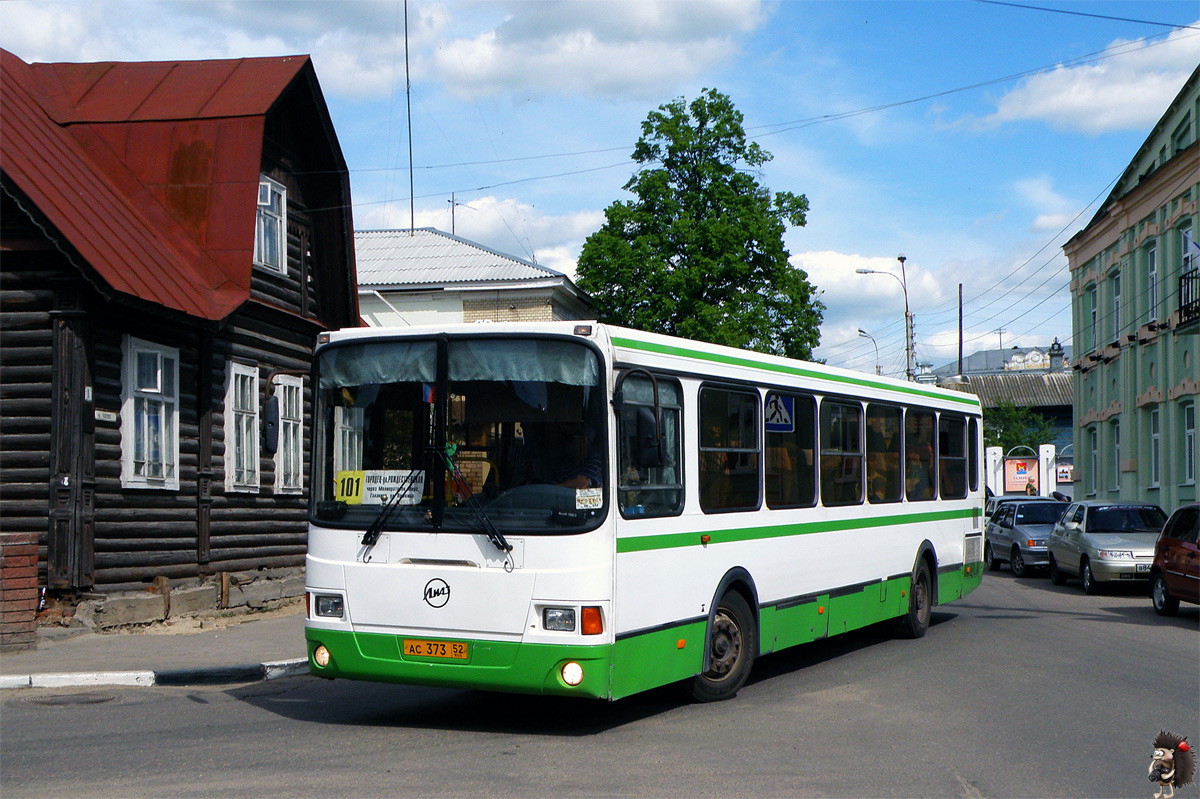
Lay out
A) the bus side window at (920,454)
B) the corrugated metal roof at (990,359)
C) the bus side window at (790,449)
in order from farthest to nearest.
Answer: the corrugated metal roof at (990,359), the bus side window at (920,454), the bus side window at (790,449)

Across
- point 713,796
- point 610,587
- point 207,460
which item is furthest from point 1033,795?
point 207,460

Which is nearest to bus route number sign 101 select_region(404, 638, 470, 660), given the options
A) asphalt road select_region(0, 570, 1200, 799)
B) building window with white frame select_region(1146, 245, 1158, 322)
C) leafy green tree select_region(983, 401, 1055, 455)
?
asphalt road select_region(0, 570, 1200, 799)

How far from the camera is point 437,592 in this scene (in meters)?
8.51

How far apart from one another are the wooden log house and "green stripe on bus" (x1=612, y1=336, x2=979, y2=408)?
580 cm

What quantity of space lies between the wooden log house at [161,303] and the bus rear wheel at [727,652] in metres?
6.17

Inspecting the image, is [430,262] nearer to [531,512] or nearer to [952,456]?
[952,456]

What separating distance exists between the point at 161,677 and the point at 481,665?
454 centimetres

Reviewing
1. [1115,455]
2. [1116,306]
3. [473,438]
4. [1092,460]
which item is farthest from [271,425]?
[1092,460]

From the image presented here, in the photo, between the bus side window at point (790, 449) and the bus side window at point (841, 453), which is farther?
the bus side window at point (841, 453)

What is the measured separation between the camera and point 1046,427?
80188 mm

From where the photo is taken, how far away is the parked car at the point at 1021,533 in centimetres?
2712

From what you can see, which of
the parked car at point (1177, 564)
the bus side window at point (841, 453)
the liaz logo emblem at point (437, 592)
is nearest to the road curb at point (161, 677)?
the liaz logo emblem at point (437, 592)

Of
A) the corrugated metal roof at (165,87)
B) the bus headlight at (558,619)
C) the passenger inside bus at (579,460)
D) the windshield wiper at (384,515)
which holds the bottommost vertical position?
the bus headlight at (558,619)

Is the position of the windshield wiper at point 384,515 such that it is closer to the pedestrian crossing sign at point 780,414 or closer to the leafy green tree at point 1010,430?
the pedestrian crossing sign at point 780,414
